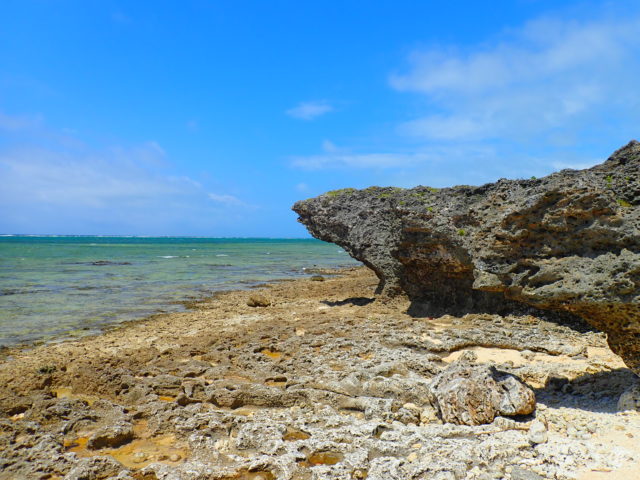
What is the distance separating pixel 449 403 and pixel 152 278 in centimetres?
2368

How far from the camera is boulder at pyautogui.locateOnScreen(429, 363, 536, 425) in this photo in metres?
5.01

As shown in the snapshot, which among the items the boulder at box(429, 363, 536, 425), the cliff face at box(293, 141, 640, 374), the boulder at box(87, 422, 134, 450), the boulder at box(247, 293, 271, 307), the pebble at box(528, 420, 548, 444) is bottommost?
the boulder at box(87, 422, 134, 450)

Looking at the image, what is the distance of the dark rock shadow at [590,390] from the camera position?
5.36m

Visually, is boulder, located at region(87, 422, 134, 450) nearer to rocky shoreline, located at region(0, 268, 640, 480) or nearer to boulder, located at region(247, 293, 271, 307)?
rocky shoreline, located at region(0, 268, 640, 480)

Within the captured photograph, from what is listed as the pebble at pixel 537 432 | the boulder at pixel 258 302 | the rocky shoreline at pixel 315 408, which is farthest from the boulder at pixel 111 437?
the boulder at pixel 258 302

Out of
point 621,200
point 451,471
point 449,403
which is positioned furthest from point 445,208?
point 451,471

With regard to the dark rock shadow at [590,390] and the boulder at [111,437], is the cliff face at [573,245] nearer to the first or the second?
the dark rock shadow at [590,390]

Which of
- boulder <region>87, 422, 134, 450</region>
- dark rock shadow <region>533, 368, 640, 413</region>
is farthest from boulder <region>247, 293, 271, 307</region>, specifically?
dark rock shadow <region>533, 368, 640, 413</region>

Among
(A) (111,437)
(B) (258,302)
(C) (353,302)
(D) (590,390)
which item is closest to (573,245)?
(D) (590,390)

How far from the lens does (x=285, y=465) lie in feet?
14.5

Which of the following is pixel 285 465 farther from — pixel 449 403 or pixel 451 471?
pixel 449 403

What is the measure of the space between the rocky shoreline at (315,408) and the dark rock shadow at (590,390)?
0.9 inches

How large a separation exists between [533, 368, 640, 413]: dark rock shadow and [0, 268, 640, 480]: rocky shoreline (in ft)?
0.08

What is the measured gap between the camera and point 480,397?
513cm
